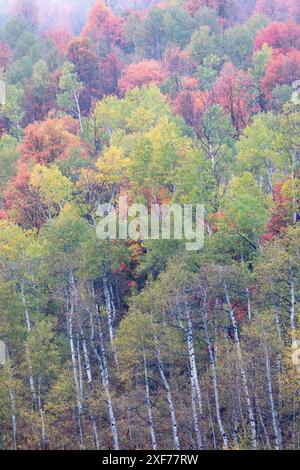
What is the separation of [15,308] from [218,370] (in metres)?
10.9

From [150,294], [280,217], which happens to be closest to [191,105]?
[280,217]

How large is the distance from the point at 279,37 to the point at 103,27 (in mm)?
29385

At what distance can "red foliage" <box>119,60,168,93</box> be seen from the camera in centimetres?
9162

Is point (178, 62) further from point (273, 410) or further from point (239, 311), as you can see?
point (273, 410)

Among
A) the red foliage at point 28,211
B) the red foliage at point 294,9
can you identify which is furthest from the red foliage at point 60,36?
the red foliage at point 28,211

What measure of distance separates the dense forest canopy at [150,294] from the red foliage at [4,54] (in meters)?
38.9

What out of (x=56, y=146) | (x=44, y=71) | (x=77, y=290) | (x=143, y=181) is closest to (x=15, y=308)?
(x=77, y=290)

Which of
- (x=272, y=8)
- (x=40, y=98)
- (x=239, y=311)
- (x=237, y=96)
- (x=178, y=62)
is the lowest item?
(x=239, y=311)

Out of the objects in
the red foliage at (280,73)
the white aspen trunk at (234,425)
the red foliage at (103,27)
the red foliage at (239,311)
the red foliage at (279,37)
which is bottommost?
the white aspen trunk at (234,425)

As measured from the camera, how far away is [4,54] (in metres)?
107

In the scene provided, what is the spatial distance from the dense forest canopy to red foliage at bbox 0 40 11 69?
1531 inches

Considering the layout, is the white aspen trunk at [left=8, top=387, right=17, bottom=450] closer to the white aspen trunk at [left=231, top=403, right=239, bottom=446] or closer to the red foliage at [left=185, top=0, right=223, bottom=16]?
the white aspen trunk at [left=231, top=403, right=239, bottom=446]

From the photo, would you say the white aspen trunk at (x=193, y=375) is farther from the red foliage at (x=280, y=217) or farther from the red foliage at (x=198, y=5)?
the red foliage at (x=198, y=5)

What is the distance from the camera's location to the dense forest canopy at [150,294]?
3700 cm
